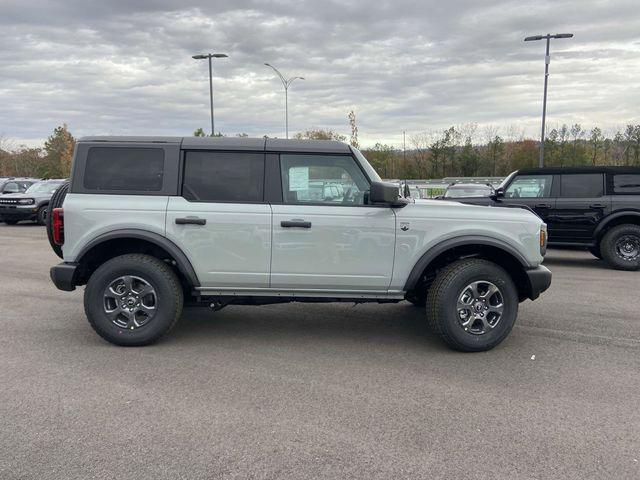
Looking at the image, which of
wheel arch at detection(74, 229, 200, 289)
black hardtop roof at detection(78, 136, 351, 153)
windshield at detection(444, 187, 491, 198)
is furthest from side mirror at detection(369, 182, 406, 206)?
windshield at detection(444, 187, 491, 198)

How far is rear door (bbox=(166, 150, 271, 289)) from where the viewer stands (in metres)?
4.81

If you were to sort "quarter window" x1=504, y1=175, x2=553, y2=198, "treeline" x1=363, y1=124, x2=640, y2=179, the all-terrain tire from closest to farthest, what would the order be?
the all-terrain tire < "quarter window" x1=504, y1=175, x2=553, y2=198 < "treeline" x1=363, y1=124, x2=640, y2=179

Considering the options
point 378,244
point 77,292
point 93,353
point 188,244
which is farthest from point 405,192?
point 77,292

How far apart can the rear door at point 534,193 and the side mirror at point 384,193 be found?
21.1ft

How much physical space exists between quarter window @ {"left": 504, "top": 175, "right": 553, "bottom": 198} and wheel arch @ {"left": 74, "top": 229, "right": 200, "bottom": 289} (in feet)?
25.1

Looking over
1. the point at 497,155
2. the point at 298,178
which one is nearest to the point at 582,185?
the point at 298,178

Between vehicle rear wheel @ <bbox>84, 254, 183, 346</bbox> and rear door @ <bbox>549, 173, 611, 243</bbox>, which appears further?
rear door @ <bbox>549, 173, 611, 243</bbox>

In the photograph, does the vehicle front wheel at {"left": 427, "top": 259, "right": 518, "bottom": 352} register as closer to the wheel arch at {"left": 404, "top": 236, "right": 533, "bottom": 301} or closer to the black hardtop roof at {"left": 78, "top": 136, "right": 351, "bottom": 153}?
the wheel arch at {"left": 404, "top": 236, "right": 533, "bottom": 301}

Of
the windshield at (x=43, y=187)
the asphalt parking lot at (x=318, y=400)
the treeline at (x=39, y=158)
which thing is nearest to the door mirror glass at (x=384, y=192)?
the asphalt parking lot at (x=318, y=400)

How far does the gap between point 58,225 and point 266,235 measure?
1937 millimetres

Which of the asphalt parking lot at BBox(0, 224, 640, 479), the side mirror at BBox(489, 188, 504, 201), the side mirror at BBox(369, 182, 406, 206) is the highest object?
the side mirror at BBox(489, 188, 504, 201)

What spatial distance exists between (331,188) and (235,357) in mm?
1780

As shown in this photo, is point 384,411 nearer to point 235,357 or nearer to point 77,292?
point 235,357

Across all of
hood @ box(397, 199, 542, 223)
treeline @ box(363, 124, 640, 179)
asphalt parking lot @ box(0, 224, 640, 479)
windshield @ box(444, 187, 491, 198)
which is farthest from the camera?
treeline @ box(363, 124, 640, 179)
